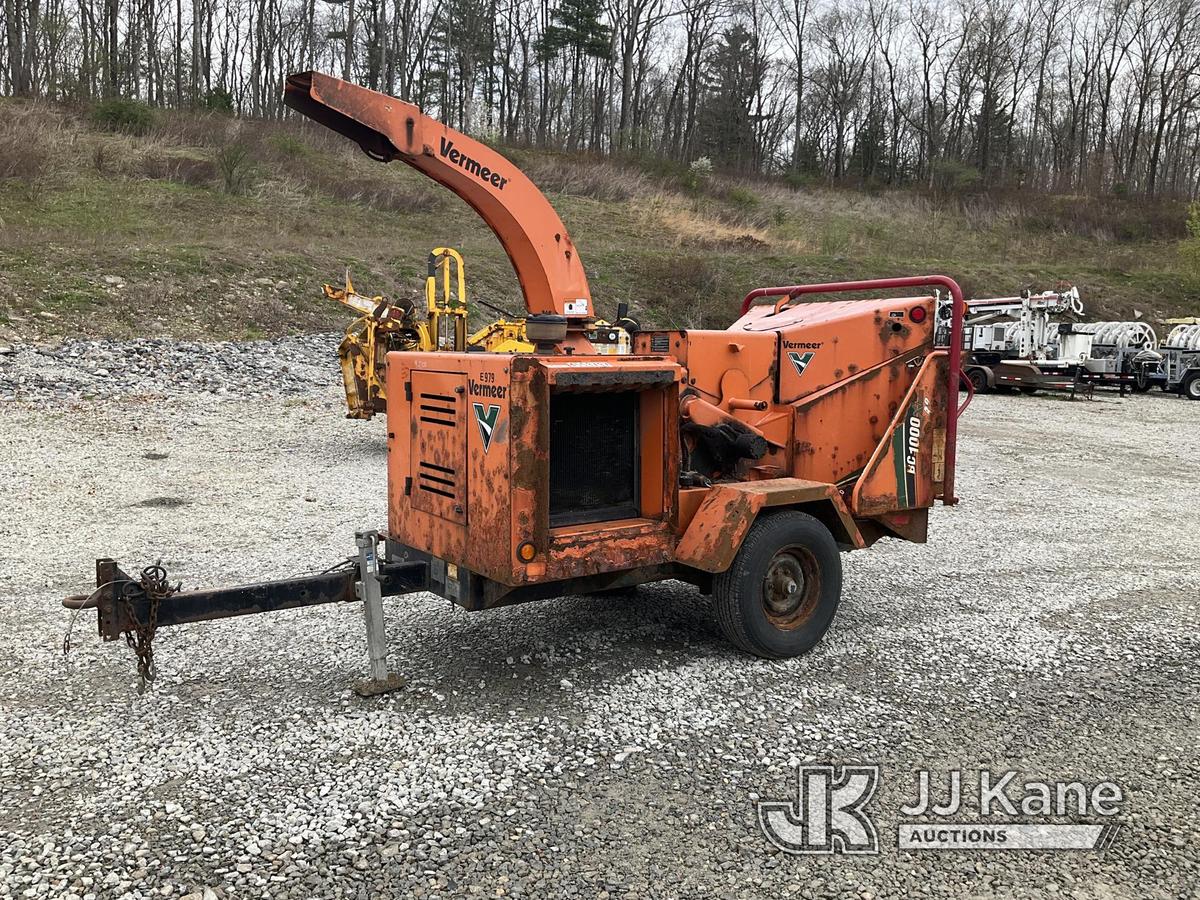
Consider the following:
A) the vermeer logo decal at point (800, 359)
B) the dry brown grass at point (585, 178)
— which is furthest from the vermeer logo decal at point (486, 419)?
the dry brown grass at point (585, 178)

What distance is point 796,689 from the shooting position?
475 cm

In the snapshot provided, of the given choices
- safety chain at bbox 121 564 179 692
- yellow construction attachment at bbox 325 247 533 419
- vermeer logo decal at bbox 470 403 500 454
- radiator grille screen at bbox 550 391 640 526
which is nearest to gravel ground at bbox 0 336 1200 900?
safety chain at bbox 121 564 179 692

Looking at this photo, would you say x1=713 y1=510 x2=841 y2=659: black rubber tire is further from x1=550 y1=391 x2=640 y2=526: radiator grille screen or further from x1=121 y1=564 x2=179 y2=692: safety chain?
x1=121 y1=564 x2=179 y2=692: safety chain

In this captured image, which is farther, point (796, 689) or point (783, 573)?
point (783, 573)

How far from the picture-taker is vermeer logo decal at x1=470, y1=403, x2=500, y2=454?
14.1ft

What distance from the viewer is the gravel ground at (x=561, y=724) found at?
3248 mm

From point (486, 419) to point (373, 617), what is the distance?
1085 millimetres

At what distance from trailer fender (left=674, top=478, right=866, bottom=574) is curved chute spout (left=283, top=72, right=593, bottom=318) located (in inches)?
112

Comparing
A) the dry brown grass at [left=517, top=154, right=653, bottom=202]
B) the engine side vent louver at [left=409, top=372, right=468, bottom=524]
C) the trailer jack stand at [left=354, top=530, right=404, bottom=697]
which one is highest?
the dry brown grass at [left=517, top=154, right=653, bottom=202]

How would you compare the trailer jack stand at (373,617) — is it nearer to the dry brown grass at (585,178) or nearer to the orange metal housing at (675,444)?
the orange metal housing at (675,444)

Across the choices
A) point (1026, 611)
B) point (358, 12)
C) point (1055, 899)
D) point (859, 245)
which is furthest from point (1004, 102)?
point (1055, 899)

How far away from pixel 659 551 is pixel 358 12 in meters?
45.2

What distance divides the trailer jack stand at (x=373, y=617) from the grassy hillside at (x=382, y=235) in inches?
579

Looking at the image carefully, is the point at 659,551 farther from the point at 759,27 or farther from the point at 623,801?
the point at 759,27
